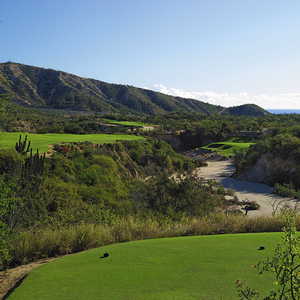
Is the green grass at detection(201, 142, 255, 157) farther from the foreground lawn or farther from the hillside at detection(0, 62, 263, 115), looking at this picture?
the hillside at detection(0, 62, 263, 115)

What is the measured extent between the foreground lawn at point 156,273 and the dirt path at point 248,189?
13061mm

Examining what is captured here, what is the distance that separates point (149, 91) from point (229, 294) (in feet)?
559

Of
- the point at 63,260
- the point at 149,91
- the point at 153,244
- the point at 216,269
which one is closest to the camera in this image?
the point at 216,269

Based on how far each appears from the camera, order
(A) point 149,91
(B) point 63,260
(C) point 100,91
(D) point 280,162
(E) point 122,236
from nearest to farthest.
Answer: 1. (B) point 63,260
2. (E) point 122,236
3. (D) point 280,162
4. (C) point 100,91
5. (A) point 149,91

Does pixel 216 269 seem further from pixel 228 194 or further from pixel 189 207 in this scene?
pixel 228 194

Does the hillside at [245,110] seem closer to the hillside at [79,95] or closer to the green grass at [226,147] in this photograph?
the hillside at [79,95]

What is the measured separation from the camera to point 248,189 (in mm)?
29609

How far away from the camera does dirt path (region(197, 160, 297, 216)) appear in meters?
22.4

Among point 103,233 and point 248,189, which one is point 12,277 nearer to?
point 103,233

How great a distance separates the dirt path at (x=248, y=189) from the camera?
22406 millimetres

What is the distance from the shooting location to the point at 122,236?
7.77 meters

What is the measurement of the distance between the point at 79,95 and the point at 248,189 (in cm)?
10199

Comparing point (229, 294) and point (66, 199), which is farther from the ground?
point (229, 294)

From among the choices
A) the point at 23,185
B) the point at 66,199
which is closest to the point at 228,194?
the point at 66,199
